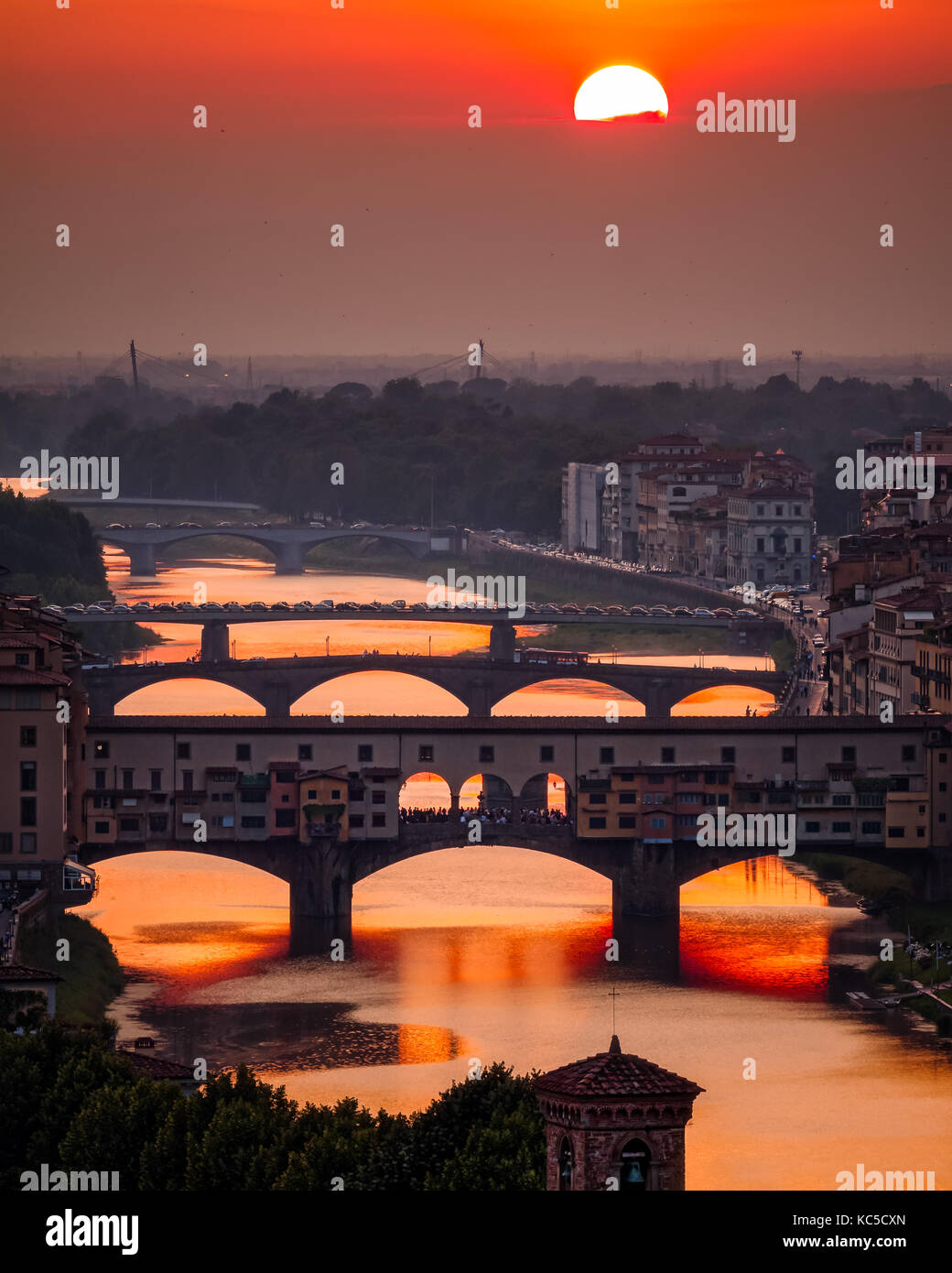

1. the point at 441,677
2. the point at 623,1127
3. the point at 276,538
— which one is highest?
the point at 276,538

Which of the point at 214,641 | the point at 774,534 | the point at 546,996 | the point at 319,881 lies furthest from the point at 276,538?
the point at 546,996

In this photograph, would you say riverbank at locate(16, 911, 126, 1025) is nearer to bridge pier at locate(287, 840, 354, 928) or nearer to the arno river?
the arno river

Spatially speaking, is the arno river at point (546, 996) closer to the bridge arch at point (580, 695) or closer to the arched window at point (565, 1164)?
the arched window at point (565, 1164)

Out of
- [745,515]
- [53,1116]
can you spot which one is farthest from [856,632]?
[745,515]

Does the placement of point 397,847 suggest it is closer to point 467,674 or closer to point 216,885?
point 216,885

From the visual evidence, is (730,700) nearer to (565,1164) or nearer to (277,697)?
(277,697)

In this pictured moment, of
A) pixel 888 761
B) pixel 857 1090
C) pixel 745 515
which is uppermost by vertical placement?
pixel 745 515
